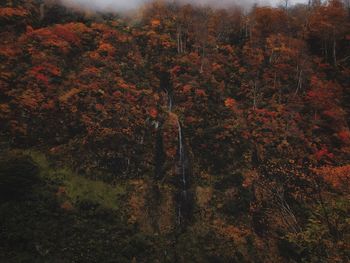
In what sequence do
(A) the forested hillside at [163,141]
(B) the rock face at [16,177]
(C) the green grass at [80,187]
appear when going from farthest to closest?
(C) the green grass at [80,187] → (A) the forested hillside at [163,141] → (B) the rock face at [16,177]

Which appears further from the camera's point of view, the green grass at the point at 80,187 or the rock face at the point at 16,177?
the green grass at the point at 80,187

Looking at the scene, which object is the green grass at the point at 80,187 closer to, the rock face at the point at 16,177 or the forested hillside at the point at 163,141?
the forested hillside at the point at 163,141

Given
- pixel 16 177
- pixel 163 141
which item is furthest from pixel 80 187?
pixel 163 141

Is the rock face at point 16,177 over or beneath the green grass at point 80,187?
over

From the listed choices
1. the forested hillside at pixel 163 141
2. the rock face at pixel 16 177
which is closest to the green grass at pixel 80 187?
the forested hillside at pixel 163 141

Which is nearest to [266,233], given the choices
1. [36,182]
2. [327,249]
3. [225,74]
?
[327,249]

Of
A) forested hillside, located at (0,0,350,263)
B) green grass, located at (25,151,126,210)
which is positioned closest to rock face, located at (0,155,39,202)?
forested hillside, located at (0,0,350,263)

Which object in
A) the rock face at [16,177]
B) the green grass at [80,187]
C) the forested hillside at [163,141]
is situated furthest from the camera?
the green grass at [80,187]
